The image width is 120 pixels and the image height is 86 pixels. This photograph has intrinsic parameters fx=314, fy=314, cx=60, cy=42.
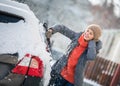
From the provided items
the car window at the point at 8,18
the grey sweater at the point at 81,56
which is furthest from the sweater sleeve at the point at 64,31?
the car window at the point at 8,18

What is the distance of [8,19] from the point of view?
12.7ft

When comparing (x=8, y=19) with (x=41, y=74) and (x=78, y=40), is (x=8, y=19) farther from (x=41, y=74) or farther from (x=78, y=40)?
(x=78, y=40)

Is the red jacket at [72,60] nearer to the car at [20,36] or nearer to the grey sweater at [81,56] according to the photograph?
the grey sweater at [81,56]

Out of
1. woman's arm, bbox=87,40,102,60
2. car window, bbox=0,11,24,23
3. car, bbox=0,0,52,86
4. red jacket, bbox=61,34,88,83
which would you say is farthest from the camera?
red jacket, bbox=61,34,88,83

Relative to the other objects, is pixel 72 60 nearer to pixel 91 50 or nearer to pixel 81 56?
pixel 81 56

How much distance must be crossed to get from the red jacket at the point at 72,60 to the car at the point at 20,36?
1345mm

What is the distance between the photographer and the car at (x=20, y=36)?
3648 mm

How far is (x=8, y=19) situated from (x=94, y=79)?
953cm

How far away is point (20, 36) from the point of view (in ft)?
12.3

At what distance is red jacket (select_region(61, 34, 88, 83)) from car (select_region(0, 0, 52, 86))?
4.41ft

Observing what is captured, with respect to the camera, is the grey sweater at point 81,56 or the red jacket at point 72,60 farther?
the red jacket at point 72,60

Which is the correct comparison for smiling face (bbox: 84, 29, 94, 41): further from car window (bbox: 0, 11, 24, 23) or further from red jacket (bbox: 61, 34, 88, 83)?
car window (bbox: 0, 11, 24, 23)

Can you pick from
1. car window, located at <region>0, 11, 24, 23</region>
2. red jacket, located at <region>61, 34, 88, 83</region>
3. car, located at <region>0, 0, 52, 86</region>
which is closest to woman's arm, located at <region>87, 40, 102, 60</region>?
red jacket, located at <region>61, 34, 88, 83</region>

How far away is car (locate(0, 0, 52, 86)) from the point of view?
12.0ft
